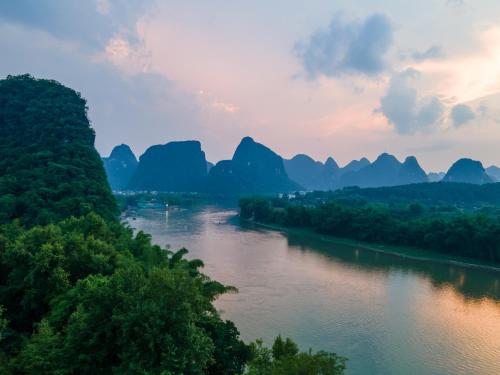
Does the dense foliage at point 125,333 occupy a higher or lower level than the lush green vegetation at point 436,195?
lower

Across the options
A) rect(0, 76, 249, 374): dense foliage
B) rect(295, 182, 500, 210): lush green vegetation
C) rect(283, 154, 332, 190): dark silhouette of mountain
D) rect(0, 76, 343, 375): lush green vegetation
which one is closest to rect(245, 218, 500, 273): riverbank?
rect(0, 76, 343, 375): lush green vegetation

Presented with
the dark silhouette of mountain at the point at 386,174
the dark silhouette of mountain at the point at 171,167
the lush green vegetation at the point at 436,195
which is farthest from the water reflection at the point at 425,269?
the dark silhouette of mountain at the point at 386,174

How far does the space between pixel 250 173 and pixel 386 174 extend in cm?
5415

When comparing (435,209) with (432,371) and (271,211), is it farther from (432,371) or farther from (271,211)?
(432,371)

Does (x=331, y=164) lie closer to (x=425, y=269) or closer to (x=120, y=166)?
(x=120, y=166)

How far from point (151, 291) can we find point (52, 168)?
50.7ft

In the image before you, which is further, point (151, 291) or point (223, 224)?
point (223, 224)

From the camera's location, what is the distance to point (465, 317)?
1509cm

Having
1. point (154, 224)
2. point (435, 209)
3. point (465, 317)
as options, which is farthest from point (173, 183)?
point (465, 317)

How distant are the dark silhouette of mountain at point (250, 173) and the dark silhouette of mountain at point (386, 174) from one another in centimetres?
2714

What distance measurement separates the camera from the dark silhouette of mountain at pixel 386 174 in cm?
12544

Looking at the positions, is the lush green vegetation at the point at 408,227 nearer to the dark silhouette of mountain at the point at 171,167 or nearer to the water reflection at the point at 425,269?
the water reflection at the point at 425,269

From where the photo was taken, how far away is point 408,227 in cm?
2938

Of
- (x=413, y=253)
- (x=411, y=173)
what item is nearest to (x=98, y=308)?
(x=413, y=253)
